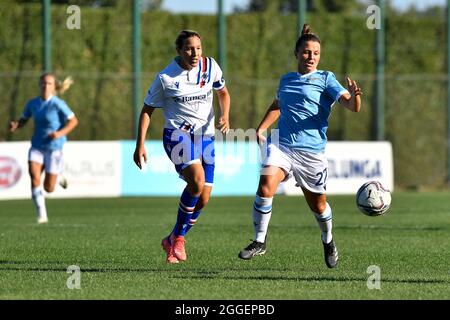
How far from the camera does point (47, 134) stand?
1656cm

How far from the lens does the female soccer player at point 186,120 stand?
1080cm

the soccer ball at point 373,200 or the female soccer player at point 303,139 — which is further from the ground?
the female soccer player at point 303,139

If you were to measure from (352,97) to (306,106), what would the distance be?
1.64 ft

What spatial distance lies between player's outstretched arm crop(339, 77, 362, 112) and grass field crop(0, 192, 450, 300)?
1455 millimetres

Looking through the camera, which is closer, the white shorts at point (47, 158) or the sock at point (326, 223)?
the sock at point (326, 223)

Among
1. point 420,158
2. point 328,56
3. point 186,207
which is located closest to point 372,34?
point 328,56

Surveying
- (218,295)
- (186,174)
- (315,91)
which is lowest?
(218,295)

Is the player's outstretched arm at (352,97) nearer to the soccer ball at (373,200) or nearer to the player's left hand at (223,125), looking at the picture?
the soccer ball at (373,200)

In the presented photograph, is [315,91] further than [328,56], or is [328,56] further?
[328,56]

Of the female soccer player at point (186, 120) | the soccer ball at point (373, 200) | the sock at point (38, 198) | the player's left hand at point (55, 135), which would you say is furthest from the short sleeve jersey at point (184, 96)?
the sock at point (38, 198)

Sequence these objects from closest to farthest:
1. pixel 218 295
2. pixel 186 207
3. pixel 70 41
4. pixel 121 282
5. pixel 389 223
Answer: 1. pixel 218 295
2. pixel 121 282
3. pixel 186 207
4. pixel 389 223
5. pixel 70 41

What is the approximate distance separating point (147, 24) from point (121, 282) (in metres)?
23.4

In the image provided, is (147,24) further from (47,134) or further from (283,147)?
(283,147)

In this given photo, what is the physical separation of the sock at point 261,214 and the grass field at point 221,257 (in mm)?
320
